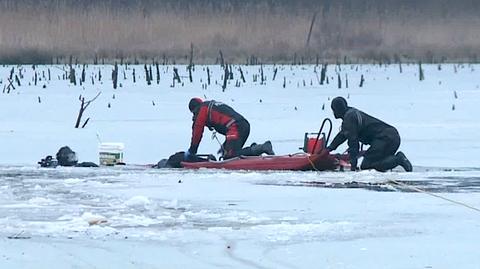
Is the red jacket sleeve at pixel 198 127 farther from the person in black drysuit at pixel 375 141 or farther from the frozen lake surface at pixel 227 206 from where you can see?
the person in black drysuit at pixel 375 141

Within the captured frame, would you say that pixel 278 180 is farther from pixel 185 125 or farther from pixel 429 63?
pixel 429 63

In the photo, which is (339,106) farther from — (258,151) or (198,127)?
(198,127)

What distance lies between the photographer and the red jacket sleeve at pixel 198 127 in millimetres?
20725

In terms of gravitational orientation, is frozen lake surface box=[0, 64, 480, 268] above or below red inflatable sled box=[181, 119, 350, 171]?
below

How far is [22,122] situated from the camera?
105 feet

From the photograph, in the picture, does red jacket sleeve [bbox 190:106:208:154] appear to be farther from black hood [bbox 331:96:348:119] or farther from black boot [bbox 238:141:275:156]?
black hood [bbox 331:96:348:119]

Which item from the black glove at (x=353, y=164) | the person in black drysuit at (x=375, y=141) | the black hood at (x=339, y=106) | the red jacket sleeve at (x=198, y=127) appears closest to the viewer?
the black glove at (x=353, y=164)

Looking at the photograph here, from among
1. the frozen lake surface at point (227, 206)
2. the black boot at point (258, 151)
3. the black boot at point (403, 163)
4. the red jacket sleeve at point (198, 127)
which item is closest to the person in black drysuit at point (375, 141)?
the black boot at point (403, 163)

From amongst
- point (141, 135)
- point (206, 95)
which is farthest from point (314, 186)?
point (206, 95)

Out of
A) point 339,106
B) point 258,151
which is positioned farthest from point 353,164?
point 258,151

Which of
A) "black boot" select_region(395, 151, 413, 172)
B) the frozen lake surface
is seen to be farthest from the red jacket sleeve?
"black boot" select_region(395, 151, 413, 172)

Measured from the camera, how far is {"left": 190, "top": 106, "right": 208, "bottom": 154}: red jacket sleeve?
2073 centimetres

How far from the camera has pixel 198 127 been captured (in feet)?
68.4

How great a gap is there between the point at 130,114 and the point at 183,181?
657 inches
